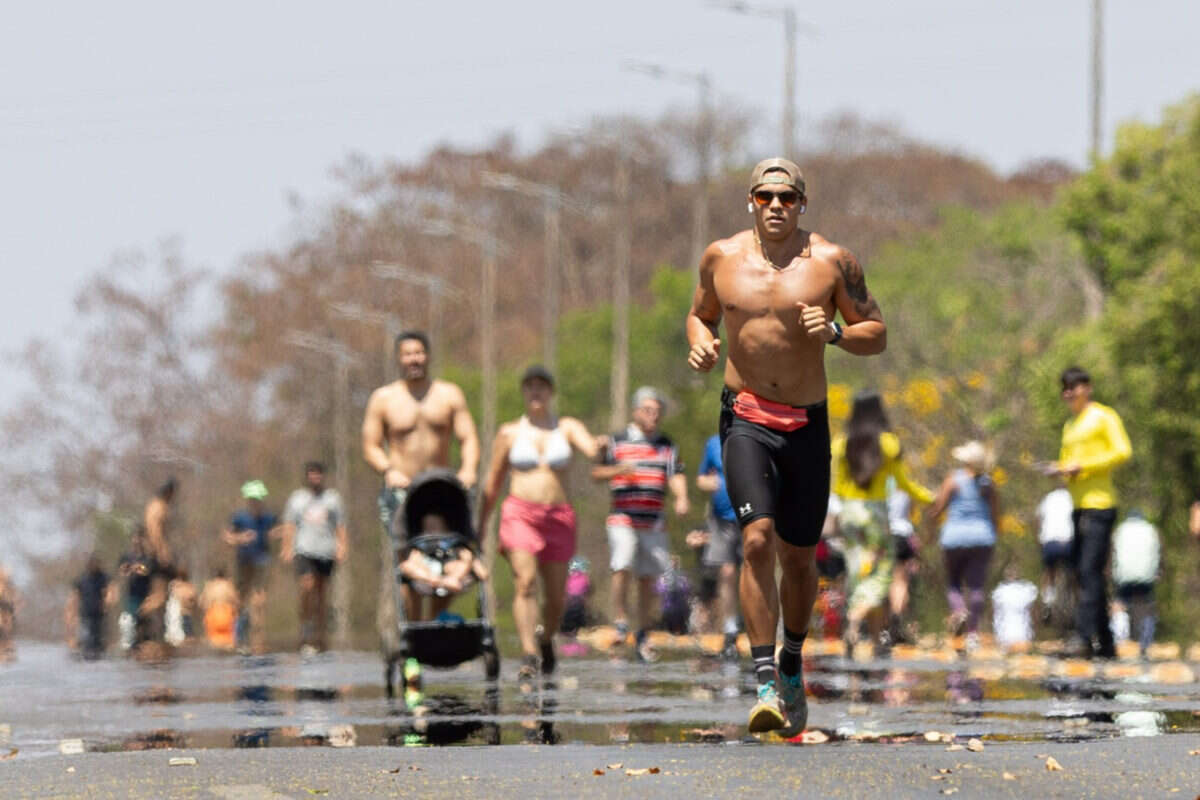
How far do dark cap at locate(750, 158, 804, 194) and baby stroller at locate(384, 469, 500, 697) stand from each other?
497 centimetres

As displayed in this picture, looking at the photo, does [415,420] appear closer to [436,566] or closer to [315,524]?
[436,566]

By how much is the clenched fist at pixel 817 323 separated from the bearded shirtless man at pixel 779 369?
19 millimetres

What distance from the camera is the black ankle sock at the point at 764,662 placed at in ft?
37.4

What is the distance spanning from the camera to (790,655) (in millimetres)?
11914

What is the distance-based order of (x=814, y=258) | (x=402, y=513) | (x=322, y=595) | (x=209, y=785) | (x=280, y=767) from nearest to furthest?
1. (x=209, y=785)
2. (x=280, y=767)
3. (x=814, y=258)
4. (x=402, y=513)
5. (x=322, y=595)

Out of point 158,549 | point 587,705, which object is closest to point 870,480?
point 587,705

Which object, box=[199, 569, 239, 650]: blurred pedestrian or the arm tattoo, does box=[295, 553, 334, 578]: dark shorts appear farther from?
the arm tattoo

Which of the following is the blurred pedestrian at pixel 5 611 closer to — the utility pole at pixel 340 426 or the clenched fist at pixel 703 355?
the utility pole at pixel 340 426

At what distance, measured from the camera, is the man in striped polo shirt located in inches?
842

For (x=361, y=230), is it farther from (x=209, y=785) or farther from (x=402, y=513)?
(x=209, y=785)

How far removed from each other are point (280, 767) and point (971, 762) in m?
2.49

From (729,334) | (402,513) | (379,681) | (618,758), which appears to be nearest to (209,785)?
(618,758)

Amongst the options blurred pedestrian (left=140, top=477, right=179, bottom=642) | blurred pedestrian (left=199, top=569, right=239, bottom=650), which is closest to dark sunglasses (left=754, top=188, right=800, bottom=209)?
blurred pedestrian (left=140, top=477, right=179, bottom=642)

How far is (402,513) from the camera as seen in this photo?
16.5 m
